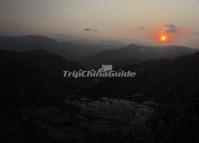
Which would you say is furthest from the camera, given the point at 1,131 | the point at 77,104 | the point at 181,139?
the point at 77,104

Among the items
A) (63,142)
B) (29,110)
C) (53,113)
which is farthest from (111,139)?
(29,110)

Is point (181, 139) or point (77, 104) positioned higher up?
point (181, 139)

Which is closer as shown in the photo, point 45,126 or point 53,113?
point 45,126

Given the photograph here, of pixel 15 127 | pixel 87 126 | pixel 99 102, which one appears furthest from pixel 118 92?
pixel 15 127

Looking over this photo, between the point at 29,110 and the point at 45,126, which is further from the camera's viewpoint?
the point at 29,110

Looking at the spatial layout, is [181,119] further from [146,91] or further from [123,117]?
[146,91]

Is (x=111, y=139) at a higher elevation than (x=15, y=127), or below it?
higher

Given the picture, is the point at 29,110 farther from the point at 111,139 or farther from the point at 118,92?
the point at 111,139

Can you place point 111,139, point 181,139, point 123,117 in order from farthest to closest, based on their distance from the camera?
point 123,117 < point 111,139 < point 181,139

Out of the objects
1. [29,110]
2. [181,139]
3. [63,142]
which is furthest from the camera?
[29,110]
